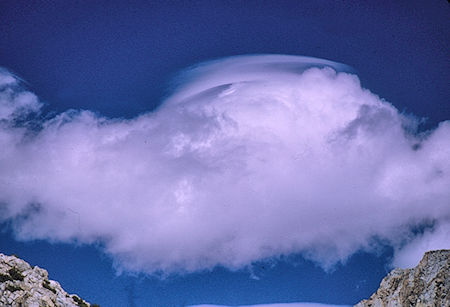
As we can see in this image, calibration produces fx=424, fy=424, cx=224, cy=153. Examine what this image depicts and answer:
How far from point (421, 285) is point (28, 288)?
5642cm

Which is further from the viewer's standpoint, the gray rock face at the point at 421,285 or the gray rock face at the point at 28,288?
the gray rock face at the point at 421,285

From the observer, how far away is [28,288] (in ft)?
198

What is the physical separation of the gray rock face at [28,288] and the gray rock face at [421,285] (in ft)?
168

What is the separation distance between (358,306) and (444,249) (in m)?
26.3

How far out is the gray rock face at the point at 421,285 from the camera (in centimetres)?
5611

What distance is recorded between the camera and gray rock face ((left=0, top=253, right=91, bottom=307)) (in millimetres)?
55812

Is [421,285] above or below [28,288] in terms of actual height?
below

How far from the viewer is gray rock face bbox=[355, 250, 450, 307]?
184ft

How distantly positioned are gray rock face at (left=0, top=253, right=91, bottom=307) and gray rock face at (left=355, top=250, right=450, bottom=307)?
168ft

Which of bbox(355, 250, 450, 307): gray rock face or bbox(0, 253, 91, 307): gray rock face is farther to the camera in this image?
bbox(355, 250, 450, 307): gray rock face

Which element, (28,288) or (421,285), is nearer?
(28,288)

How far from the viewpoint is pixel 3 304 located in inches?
2108

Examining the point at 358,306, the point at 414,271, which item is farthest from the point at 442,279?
the point at 358,306

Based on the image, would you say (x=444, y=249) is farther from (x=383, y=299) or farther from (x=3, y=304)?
(x=3, y=304)
